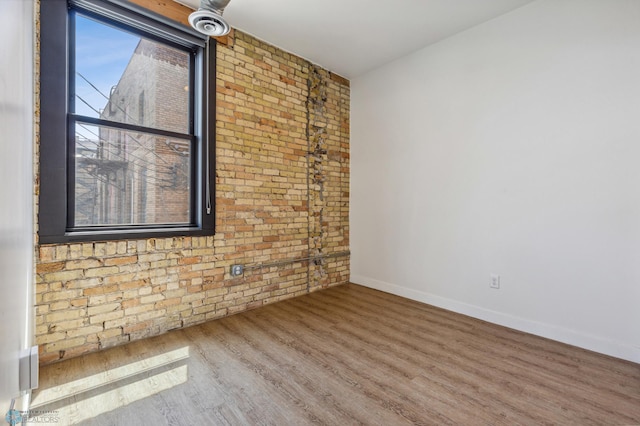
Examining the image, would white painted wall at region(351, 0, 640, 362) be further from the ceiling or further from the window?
the window

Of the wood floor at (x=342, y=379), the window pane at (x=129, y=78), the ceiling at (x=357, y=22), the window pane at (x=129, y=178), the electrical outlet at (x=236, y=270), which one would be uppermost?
the ceiling at (x=357, y=22)

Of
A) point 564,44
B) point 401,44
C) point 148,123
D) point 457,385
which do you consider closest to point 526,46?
point 564,44

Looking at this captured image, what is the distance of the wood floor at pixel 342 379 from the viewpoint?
1637 mm

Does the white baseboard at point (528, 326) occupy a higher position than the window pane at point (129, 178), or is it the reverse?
the window pane at point (129, 178)

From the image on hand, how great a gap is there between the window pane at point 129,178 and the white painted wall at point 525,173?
8.25 ft

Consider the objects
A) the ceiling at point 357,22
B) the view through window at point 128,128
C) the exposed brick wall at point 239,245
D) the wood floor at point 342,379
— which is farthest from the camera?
the ceiling at point 357,22

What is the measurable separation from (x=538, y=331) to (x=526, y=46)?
2.64 metres

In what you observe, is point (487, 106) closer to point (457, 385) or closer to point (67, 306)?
point (457, 385)

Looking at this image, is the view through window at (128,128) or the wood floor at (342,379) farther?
the view through window at (128,128)

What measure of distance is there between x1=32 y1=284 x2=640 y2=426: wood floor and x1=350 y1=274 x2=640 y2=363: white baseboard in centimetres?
9

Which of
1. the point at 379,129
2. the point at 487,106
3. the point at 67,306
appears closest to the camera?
the point at 67,306

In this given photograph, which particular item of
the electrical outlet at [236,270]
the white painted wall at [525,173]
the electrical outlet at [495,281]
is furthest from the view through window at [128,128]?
the electrical outlet at [495,281]

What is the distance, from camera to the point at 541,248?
2.65 m

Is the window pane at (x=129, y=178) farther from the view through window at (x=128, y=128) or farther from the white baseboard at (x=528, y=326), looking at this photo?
the white baseboard at (x=528, y=326)
